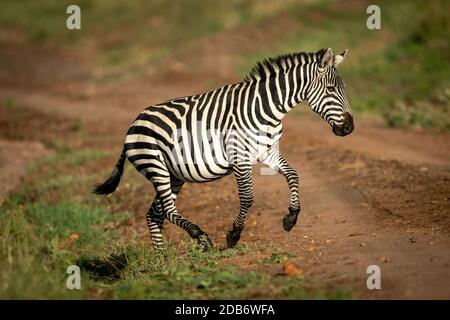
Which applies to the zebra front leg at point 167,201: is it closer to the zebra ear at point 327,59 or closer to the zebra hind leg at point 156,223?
the zebra hind leg at point 156,223

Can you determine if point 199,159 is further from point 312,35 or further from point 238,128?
point 312,35

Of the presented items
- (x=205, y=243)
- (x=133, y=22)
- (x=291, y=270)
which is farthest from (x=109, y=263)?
(x=133, y=22)

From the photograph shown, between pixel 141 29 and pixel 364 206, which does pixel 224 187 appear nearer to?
pixel 364 206

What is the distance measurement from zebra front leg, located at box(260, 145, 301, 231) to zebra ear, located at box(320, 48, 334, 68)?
0.95 m

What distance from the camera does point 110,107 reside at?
17.7 m

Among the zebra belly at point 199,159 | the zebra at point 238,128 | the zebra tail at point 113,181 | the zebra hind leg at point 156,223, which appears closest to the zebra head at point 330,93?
the zebra at point 238,128

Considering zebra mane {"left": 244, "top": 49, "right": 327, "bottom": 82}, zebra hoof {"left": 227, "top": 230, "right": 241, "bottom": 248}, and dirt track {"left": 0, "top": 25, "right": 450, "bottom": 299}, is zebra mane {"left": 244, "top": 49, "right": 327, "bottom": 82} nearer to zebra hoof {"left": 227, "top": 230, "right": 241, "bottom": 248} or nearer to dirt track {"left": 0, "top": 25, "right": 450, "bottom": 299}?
zebra hoof {"left": 227, "top": 230, "right": 241, "bottom": 248}

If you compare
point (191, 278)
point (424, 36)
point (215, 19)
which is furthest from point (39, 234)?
point (215, 19)

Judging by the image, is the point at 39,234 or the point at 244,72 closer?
the point at 39,234

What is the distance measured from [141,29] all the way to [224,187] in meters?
17.8

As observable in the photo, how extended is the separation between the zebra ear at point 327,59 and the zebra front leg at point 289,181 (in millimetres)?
947

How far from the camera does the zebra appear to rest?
24.6 feet
